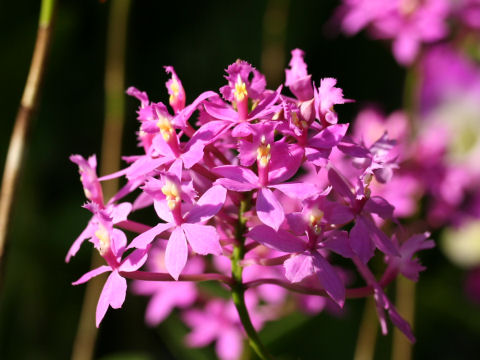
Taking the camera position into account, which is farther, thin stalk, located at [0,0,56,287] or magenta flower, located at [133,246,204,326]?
magenta flower, located at [133,246,204,326]

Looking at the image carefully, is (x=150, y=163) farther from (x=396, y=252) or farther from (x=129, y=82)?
(x=129, y=82)

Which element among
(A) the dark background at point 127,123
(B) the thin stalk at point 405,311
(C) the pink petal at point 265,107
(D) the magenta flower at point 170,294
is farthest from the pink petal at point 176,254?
(A) the dark background at point 127,123

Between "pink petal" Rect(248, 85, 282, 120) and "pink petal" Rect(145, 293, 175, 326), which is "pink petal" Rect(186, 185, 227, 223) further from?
"pink petal" Rect(145, 293, 175, 326)

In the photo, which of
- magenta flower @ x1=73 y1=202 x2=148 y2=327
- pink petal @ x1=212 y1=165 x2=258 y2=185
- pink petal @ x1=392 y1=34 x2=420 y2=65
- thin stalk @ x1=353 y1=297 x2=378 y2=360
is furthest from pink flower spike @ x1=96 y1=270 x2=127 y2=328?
pink petal @ x1=392 y1=34 x2=420 y2=65

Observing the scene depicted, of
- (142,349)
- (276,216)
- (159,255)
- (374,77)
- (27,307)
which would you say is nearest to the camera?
(276,216)

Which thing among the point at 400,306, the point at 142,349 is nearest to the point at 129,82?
the point at 142,349

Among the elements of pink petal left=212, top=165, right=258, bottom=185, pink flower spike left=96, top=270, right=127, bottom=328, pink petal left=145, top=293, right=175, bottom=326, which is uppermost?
pink petal left=212, top=165, right=258, bottom=185
